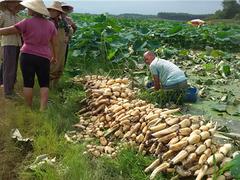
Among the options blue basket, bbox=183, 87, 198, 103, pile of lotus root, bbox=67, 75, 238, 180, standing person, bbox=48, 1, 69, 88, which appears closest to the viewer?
pile of lotus root, bbox=67, 75, 238, 180

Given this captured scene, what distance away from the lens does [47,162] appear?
13.4 ft

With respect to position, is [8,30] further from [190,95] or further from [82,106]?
[190,95]

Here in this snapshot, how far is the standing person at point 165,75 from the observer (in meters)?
6.03

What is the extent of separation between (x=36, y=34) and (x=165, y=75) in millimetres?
1780

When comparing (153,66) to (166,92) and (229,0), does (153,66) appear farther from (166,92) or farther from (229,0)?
(229,0)

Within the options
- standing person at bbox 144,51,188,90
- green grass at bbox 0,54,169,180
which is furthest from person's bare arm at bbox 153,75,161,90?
green grass at bbox 0,54,169,180

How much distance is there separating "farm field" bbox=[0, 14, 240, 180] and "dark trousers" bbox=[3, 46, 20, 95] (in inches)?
9.9

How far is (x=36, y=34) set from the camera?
17.6 feet

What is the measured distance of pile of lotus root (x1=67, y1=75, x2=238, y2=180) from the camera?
3936 millimetres

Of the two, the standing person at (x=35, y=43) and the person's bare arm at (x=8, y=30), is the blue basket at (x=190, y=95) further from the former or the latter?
the person's bare arm at (x=8, y=30)

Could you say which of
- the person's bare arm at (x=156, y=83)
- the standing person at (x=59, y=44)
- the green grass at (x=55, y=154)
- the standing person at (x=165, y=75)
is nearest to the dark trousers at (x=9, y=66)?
the green grass at (x=55, y=154)

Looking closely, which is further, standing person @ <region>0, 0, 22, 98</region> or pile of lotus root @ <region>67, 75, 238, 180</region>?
standing person @ <region>0, 0, 22, 98</region>

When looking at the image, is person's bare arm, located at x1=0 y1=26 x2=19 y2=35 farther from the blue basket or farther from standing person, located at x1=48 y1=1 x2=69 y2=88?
the blue basket

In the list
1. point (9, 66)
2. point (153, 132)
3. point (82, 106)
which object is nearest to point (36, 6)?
point (9, 66)
